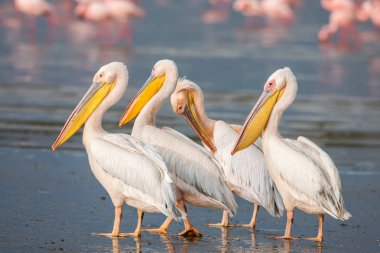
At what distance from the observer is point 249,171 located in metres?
8.18

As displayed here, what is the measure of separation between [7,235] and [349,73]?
513 inches

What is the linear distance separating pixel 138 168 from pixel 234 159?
3.87 feet

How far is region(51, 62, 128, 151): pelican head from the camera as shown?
26.2ft

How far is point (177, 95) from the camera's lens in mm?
8820

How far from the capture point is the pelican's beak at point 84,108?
796 centimetres

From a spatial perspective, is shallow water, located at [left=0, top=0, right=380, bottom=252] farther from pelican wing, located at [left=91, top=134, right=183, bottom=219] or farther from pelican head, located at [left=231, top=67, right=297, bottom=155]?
pelican head, located at [left=231, top=67, right=297, bottom=155]

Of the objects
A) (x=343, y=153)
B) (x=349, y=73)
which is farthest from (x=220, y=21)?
(x=343, y=153)

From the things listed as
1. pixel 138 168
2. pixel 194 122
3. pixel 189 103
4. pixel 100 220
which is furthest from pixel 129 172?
pixel 189 103

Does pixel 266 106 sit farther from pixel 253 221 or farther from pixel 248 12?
pixel 248 12

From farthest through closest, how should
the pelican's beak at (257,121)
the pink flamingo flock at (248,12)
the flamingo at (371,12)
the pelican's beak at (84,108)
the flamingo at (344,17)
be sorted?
the flamingo at (371,12) → the flamingo at (344,17) → the pink flamingo flock at (248,12) → the pelican's beak at (84,108) → the pelican's beak at (257,121)

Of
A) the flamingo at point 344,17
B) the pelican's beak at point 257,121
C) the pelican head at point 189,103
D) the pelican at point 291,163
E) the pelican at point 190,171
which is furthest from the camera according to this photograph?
the flamingo at point 344,17

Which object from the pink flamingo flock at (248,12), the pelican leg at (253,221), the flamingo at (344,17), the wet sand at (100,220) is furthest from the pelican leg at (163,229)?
the flamingo at (344,17)

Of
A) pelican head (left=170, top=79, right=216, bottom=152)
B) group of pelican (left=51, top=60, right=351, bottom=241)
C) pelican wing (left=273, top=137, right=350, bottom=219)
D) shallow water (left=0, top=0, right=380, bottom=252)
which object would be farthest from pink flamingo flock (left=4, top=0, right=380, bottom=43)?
pelican wing (left=273, top=137, right=350, bottom=219)

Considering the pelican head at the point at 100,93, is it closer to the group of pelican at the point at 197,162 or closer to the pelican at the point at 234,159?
the group of pelican at the point at 197,162
